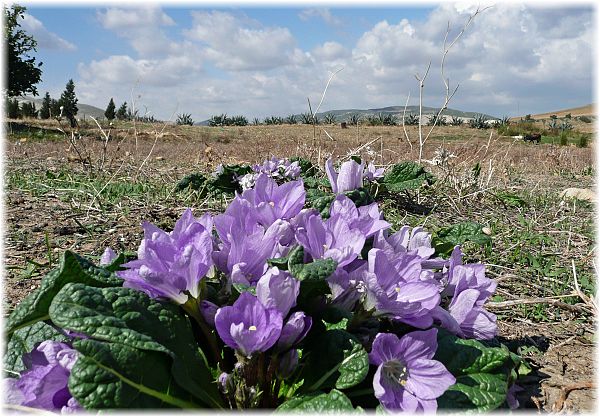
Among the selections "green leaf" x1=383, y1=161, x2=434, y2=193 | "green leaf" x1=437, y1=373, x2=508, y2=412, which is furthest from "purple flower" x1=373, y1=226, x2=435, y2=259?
"green leaf" x1=383, y1=161, x2=434, y2=193

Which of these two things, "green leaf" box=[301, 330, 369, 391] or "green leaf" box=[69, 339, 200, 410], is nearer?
"green leaf" box=[69, 339, 200, 410]

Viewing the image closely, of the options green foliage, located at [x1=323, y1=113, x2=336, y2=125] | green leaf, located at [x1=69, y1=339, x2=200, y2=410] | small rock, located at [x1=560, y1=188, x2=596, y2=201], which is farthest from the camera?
green foliage, located at [x1=323, y1=113, x2=336, y2=125]

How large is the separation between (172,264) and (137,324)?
15cm

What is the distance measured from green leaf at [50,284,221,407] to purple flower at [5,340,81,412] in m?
0.11

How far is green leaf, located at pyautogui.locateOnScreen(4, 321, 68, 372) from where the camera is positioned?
1428 mm

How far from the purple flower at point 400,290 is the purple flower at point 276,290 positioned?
198 mm

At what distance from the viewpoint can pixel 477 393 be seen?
1378mm

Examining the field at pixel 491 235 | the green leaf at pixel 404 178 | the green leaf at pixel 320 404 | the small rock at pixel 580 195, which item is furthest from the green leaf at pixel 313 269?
the small rock at pixel 580 195

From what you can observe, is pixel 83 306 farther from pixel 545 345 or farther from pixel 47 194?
pixel 47 194

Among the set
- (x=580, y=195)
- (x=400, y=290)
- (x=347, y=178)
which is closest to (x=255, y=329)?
(x=400, y=290)

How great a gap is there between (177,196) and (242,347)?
3.60 meters

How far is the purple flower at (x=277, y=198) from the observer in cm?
160

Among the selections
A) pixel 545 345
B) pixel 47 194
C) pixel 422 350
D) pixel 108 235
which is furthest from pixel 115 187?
pixel 422 350

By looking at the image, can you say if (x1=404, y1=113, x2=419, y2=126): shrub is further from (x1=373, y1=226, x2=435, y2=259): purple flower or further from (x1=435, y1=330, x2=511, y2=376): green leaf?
(x1=435, y1=330, x2=511, y2=376): green leaf
